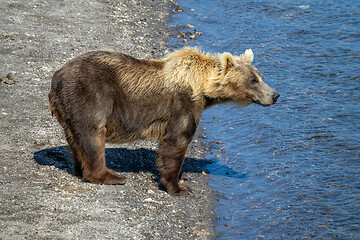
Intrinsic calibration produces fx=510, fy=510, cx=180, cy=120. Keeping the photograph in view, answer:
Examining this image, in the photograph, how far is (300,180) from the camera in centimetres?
906

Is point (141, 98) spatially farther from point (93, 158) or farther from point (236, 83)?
point (236, 83)

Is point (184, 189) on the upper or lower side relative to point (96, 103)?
lower

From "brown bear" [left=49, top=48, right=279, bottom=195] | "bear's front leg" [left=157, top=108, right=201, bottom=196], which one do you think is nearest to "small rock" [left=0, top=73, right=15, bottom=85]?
"brown bear" [left=49, top=48, right=279, bottom=195]

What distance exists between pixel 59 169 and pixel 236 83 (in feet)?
10.3

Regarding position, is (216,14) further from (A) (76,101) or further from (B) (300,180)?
(A) (76,101)

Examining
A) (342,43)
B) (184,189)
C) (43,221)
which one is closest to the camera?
(43,221)

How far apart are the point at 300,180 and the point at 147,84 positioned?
3351 millimetres

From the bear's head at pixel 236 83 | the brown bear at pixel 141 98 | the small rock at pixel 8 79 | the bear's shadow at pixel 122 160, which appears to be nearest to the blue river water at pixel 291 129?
the bear's shadow at pixel 122 160

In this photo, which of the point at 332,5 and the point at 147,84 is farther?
the point at 332,5

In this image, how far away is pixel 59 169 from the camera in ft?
26.2

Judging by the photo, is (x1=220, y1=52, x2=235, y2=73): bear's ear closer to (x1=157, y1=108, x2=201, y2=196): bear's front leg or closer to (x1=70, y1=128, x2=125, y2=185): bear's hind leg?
(x1=157, y1=108, x2=201, y2=196): bear's front leg

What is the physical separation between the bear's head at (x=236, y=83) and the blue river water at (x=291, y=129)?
0.70 meters

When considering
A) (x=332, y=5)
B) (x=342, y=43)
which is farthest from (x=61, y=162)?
(x=332, y=5)

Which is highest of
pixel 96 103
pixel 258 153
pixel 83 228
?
pixel 96 103
